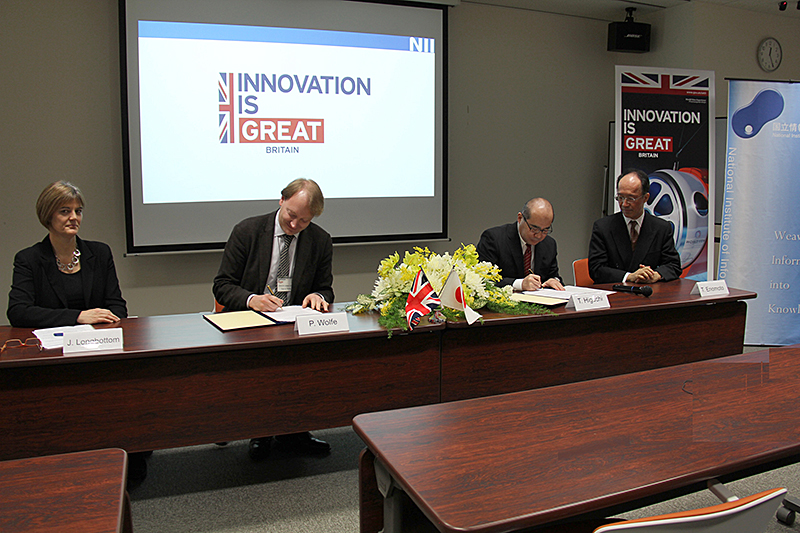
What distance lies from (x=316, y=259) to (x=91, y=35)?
242 centimetres

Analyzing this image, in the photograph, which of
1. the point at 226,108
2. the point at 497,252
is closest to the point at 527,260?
the point at 497,252

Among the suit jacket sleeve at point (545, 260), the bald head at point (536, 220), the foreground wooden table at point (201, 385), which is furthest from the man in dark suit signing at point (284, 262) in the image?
the suit jacket sleeve at point (545, 260)

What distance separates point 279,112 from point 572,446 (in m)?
3.60

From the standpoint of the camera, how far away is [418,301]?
237cm

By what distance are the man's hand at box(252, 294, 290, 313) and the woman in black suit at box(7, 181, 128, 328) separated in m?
0.56

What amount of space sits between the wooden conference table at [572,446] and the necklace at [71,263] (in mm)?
1790

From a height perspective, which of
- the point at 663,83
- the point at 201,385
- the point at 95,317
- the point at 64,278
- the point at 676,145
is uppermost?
the point at 663,83

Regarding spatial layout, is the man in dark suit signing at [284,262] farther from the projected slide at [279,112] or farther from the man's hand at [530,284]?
the projected slide at [279,112]

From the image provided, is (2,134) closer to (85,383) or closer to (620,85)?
Answer: (85,383)

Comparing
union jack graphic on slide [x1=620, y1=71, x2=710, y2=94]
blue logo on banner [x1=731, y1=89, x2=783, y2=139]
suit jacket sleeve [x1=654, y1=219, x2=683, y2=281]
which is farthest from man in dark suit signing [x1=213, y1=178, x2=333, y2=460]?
blue logo on banner [x1=731, y1=89, x2=783, y2=139]

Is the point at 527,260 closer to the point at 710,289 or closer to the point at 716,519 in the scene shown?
the point at 710,289

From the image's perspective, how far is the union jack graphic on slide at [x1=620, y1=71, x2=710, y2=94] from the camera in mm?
4844

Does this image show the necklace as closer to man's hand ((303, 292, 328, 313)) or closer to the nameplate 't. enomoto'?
man's hand ((303, 292, 328, 313))

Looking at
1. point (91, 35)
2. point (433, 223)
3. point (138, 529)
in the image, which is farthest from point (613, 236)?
point (91, 35)
